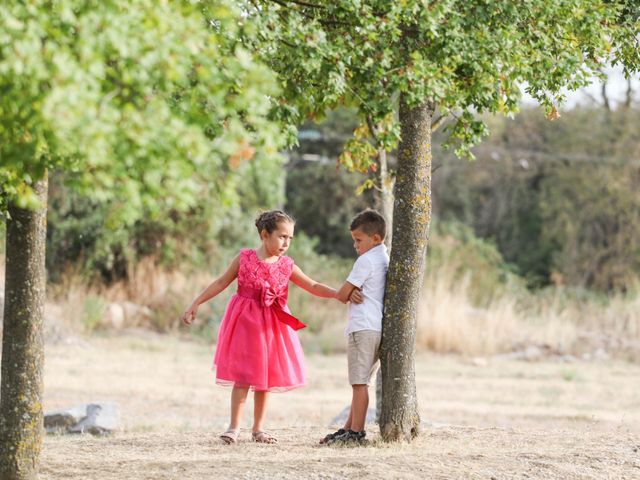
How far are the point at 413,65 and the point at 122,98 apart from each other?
2027 mm

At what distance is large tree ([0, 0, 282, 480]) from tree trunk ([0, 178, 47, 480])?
3.63ft

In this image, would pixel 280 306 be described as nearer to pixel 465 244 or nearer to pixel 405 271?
pixel 405 271

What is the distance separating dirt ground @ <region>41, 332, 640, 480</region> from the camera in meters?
5.89

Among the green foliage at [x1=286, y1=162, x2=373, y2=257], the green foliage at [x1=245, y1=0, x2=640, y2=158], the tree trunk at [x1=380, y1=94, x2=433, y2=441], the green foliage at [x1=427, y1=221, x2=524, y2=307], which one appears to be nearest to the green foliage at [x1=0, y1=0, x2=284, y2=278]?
the green foliage at [x1=245, y1=0, x2=640, y2=158]

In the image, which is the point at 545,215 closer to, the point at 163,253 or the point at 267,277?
the point at 163,253

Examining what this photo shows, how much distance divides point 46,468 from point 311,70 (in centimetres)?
283

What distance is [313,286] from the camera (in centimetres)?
686

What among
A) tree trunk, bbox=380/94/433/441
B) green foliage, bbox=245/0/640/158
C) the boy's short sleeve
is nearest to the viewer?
green foliage, bbox=245/0/640/158

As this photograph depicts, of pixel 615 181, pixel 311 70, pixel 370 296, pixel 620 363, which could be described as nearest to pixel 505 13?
pixel 311 70

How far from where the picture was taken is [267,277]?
6820 millimetres

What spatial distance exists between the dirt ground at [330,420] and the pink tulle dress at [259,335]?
45 centimetres

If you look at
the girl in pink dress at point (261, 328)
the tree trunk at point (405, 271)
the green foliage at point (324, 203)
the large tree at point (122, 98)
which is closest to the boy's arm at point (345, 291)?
the girl in pink dress at point (261, 328)

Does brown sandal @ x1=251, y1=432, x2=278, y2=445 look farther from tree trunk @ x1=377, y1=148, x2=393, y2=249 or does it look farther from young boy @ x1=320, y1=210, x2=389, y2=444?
tree trunk @ x1=377, y1=148, x2=393, y2=249

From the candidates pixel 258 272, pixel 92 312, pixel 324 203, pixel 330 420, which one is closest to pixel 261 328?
pixel 258 272
